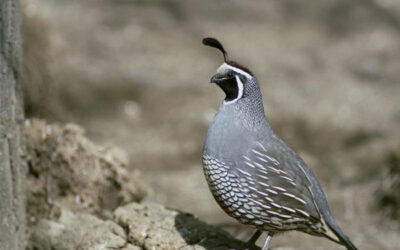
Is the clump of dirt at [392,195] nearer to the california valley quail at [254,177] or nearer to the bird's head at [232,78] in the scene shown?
the california valley quail at [254,177]

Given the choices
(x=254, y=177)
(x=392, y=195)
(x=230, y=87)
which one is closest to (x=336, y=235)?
(x=254, y=177)

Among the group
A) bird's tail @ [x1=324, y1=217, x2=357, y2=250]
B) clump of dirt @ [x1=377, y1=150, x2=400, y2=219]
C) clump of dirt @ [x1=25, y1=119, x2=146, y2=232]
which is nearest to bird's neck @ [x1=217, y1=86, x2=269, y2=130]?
bird's tail @ [x1=324, y1=217, x2=357, y2=250]

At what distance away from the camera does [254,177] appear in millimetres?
3592

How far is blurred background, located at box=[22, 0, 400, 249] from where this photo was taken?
6.13 metres

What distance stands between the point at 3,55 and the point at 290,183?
1.81 meters

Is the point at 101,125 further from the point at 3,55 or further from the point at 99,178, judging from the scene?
the point at 3,55

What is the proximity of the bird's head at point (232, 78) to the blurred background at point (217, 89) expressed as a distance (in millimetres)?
1430

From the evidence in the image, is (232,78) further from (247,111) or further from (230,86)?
(247,111)

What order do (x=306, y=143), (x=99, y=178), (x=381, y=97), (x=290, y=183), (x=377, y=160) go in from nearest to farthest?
(x=290, y=183)
(x=99, y=178)
(x=377, y=160)
(x=306, y=143)
(x=381, y=97)

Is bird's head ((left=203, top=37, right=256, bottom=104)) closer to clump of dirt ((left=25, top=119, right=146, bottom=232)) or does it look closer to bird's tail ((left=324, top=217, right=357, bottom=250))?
bird's tail ((left=324, top=217, right=357, bottom=250))

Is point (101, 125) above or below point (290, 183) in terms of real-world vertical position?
above

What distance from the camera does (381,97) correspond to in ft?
30.3

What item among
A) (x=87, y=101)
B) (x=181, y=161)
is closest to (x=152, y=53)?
(x=87, y=101)

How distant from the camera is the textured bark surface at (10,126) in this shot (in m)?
3.66
